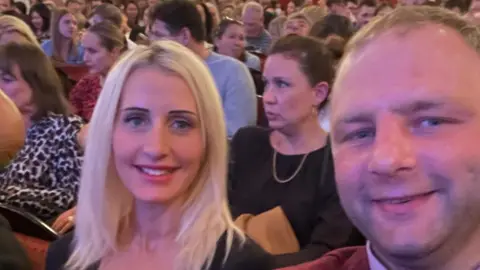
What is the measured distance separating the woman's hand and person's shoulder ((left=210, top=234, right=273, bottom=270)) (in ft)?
2.73

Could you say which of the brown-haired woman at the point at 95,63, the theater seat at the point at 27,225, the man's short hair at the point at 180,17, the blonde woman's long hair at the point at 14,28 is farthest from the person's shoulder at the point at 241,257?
the blonde woman's long hair at the point at 14,28

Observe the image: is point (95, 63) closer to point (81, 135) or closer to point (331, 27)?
point (331, 27)

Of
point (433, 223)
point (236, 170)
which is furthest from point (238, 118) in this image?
point (433, 223)

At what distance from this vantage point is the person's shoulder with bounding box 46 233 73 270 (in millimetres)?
1672

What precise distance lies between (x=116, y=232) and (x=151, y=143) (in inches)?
10.3

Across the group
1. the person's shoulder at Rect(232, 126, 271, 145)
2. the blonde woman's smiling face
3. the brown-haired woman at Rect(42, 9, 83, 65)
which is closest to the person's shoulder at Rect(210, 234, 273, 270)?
the blonde woman's smiling face

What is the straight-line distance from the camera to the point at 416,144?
826 mm

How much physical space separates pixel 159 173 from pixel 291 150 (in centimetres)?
85

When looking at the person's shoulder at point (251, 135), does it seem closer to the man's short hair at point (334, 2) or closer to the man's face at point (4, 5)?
the man's short hair at point (334, 2)

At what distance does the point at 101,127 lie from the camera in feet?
5.19

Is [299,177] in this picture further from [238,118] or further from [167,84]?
[238,118]

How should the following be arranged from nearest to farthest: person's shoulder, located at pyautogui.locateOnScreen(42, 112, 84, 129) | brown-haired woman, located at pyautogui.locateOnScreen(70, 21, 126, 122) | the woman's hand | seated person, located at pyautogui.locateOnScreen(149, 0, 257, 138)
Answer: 1. the woman's hand
2. person's shoulder, located at pyautogui.locateOnScreen(42, 112, 84, 129)
3. seated person, located at pyautogui.locateOnScreen(149, 0, 257, 138)
4. brown-haired woman, located at pyautogui.locateOnScreen(70, 21, 126, 122)

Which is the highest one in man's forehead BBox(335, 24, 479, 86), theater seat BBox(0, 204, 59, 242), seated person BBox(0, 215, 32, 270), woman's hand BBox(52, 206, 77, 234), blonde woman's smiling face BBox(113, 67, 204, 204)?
man's forehead BBox(335, 24, 479, 86)

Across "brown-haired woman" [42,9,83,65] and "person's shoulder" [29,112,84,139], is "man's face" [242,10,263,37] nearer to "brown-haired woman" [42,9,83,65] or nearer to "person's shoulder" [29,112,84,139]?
"brown-haired woman" [42,9,83,65]
